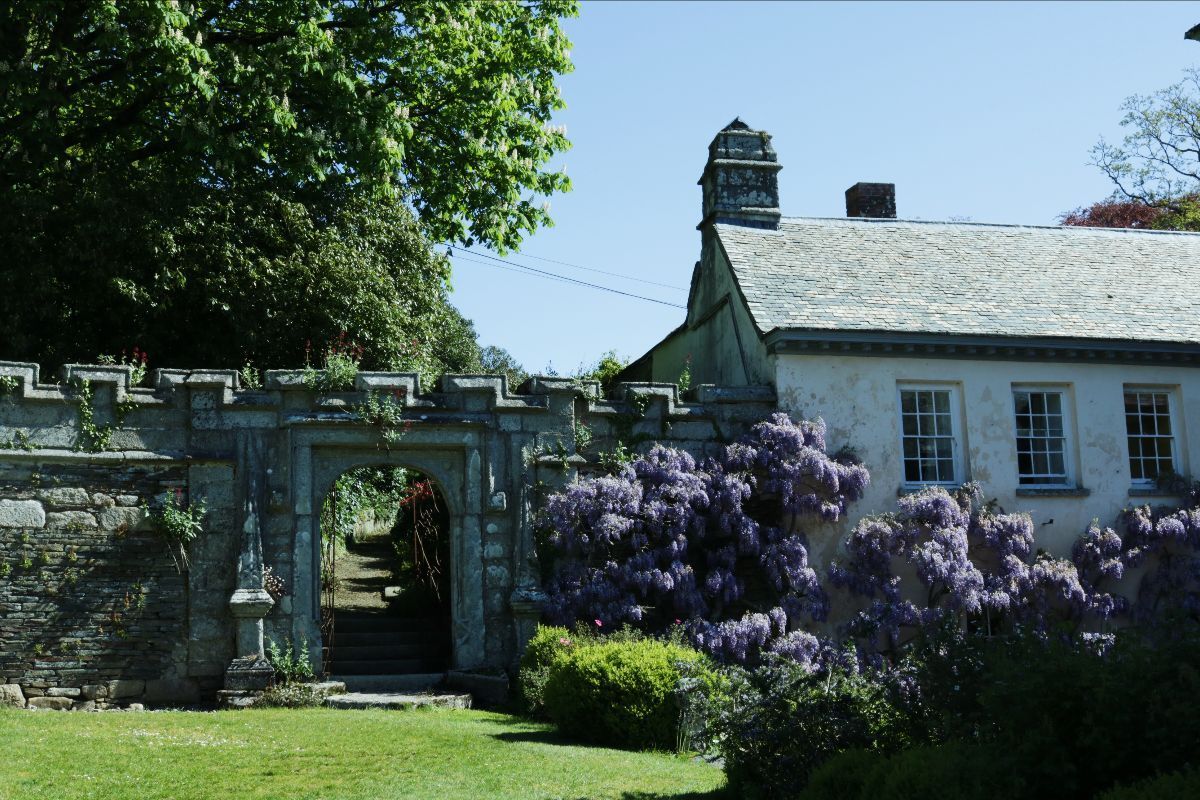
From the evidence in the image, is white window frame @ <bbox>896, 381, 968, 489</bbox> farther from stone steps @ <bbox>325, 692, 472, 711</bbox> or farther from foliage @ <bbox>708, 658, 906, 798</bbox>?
foliage @ <bbox>708, 658, 906, 798</bbox>

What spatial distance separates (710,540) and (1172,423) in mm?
7460

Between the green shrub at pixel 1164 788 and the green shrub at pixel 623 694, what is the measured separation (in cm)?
556

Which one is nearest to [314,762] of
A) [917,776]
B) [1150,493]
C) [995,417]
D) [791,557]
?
[917,776]

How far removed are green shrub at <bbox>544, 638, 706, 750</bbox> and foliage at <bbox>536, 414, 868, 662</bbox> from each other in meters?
2.94

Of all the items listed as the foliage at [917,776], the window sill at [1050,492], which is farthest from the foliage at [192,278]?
the foliage at [917,776]

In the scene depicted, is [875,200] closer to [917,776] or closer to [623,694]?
[623,694]

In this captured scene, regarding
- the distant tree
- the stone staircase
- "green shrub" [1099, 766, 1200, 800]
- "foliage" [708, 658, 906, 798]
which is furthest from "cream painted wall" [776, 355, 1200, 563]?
the distant tree

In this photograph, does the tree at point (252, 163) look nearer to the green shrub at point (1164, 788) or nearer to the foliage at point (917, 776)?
the foliage at point (917, 776)

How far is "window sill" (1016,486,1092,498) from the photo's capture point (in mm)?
17344

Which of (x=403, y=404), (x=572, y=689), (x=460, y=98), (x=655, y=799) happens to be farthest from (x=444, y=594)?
(x=655, y=799)

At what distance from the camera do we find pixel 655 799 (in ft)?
29.7

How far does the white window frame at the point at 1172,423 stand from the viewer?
18.0 metres

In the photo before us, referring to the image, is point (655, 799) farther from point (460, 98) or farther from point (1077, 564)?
point (460, 98)

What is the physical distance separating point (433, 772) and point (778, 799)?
285 centimetres
